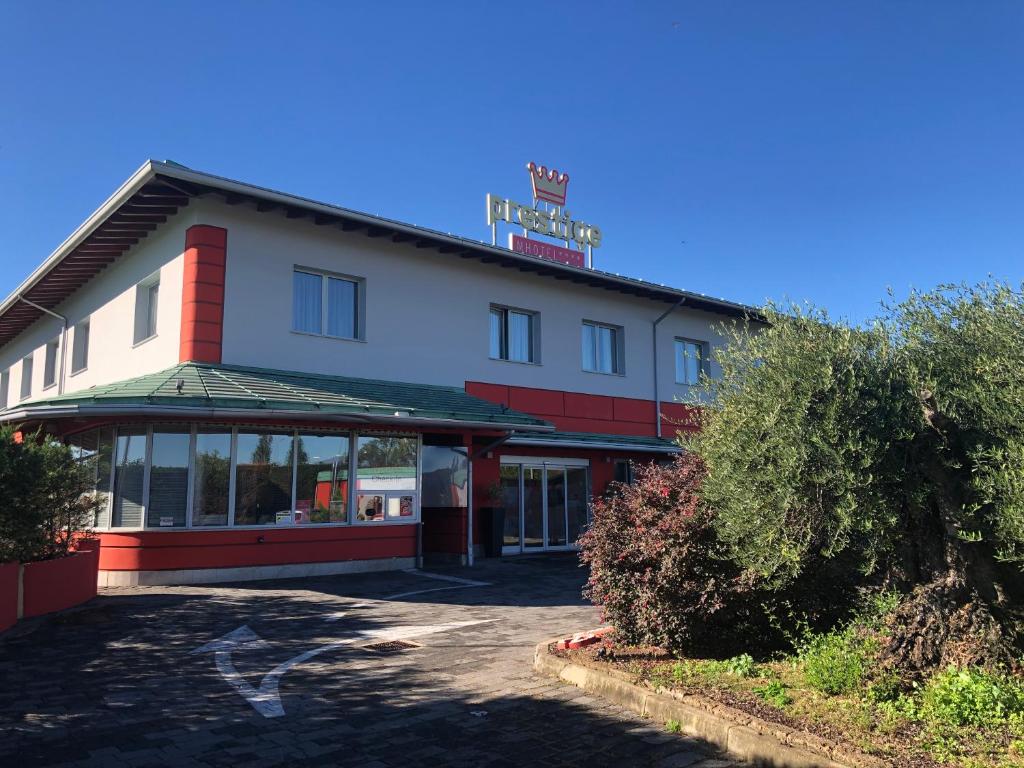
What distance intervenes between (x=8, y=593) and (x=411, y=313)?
9308mm

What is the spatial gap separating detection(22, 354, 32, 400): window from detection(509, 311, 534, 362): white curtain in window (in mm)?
15146

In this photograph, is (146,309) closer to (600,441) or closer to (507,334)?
(507,334)

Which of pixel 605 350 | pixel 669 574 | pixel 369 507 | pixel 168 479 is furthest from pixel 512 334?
pixel 669 574

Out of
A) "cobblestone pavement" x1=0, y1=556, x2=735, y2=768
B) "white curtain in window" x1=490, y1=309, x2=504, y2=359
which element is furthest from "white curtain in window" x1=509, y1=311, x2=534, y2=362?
"cobblestone pavement" x1=0, y1=556, x2=735, y2=768

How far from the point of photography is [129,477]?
13.0m

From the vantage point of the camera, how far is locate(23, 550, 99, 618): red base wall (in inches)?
377

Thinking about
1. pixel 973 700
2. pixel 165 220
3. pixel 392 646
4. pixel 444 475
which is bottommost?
pixel 392 646

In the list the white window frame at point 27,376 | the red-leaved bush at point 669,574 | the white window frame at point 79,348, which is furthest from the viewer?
the white window frame at point 27,376

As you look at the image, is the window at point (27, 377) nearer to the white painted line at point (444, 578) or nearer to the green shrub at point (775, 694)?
the white painted line at point (444, 578)

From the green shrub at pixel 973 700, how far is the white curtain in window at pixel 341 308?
12.6 m

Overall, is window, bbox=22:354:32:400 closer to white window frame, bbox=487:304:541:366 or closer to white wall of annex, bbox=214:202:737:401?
white wall of annex, bbox=214:202:737:401

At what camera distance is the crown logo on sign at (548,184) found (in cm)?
2200

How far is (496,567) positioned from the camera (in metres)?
15.6

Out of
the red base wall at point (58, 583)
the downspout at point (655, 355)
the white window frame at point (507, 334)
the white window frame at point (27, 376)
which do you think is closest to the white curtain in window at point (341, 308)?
the white window frame at point (507, 334)
